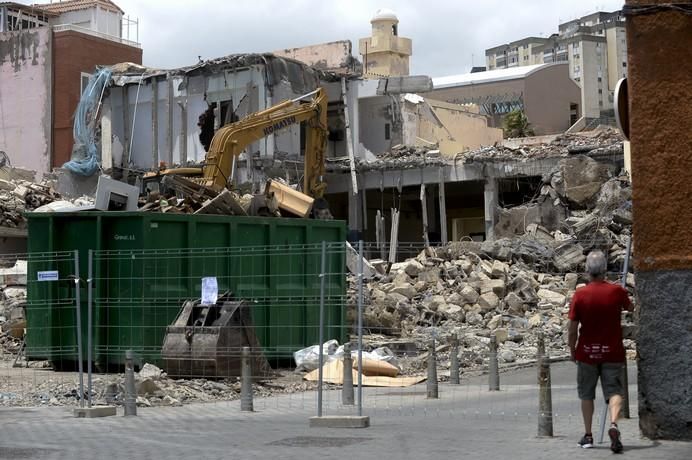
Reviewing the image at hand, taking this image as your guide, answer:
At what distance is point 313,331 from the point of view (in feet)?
61.1

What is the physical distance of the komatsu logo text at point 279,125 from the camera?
35.3 metres

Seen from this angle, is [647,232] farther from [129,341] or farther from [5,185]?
[5,185]

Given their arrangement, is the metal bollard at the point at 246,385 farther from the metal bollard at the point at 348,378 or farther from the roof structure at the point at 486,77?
the roof structure at the point at 486,77

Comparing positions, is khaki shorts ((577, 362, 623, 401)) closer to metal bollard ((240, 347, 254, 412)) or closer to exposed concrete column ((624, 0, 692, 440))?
exposed concrete column ((624, 0, 692, 440))

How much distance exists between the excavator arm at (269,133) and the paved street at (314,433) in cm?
1524

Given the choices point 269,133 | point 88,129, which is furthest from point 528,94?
point 269,133

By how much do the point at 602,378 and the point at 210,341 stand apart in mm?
7821

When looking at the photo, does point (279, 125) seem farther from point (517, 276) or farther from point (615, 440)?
point (615, 440)

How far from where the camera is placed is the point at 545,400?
33.3ft

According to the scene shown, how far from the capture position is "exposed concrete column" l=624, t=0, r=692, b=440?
31.5 feet

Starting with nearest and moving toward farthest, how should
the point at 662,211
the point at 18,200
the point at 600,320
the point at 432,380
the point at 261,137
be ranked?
the point at 600,320 → the point at 662,211 → the point at 432,380 → the point at 261,137 → the point at 18,200

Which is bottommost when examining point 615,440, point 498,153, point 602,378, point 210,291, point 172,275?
point 615,440

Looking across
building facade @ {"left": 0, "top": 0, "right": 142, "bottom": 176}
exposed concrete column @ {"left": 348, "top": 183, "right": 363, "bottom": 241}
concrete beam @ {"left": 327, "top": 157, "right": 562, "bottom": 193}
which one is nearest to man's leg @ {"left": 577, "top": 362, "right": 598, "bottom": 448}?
concrete beam @ {"left": 327, "top": 157, "right": 562, "bottom": 193}

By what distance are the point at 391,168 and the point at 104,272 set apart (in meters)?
29.5
